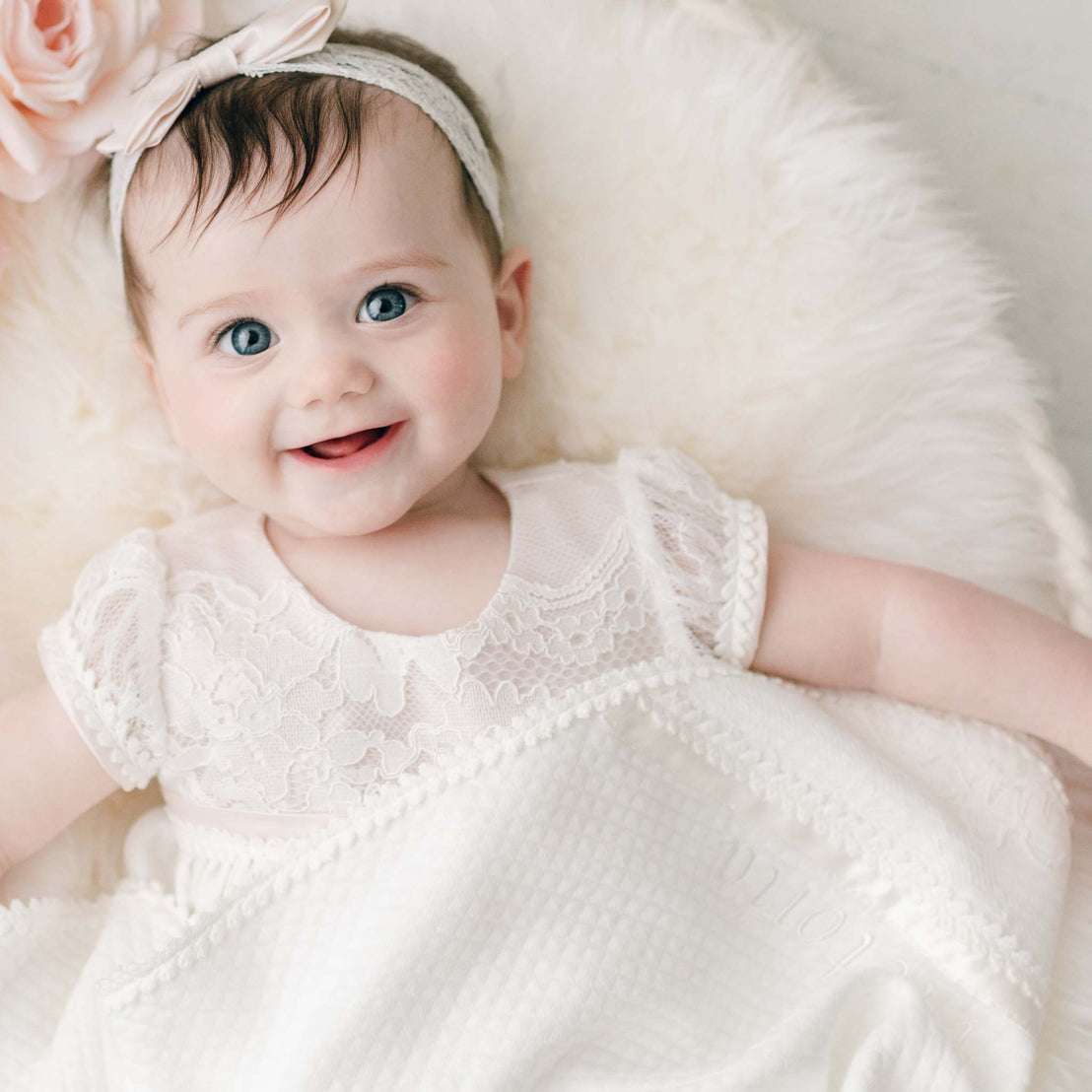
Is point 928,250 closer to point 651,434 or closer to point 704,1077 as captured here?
point 651,434

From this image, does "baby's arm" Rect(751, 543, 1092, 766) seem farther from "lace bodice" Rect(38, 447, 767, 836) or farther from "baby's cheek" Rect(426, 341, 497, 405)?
"baby's cheek" Rect(426, 341, 497, 405)

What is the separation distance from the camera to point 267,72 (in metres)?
1.23

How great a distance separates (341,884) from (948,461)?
80 cm

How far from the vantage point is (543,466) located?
143 centimetres

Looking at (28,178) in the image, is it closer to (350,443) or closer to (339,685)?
(350,443)

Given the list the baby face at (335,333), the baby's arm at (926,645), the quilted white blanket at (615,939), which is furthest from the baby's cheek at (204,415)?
the baby's arm at (926,645)

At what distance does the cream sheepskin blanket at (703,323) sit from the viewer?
1.38 metres

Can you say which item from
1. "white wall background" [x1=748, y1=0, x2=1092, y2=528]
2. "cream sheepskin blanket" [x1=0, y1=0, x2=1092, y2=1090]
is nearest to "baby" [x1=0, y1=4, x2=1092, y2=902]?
"cream sheepskin blanket" [x1=0, y1=0, x2=1092, y2=1090]

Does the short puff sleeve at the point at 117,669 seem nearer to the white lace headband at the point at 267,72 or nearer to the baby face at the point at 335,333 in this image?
the baby face at the point at 335,333

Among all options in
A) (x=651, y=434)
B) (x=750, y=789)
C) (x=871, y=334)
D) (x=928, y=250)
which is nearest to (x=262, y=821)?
(x=750, y=789)

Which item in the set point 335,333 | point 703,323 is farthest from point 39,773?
point 703,323

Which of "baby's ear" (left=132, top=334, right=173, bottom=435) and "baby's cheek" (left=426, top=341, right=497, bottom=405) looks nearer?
"baby's cheek" (left=426, top=341, right=497, bottom=405)

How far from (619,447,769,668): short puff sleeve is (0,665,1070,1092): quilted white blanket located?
1.8 inches
